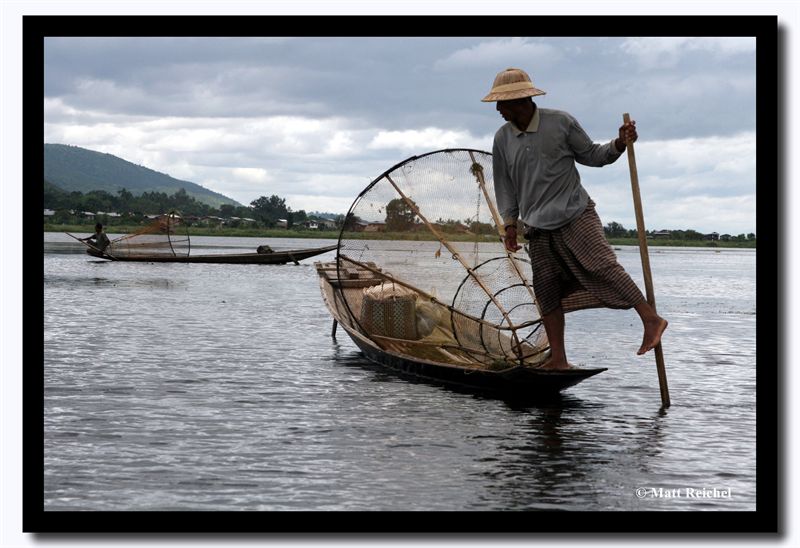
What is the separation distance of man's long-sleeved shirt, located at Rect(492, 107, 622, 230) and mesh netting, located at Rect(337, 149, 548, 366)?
235 cm

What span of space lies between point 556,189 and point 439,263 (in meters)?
3.37

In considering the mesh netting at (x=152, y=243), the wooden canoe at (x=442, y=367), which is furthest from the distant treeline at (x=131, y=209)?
the wooden canoe at (x=442, y=367)

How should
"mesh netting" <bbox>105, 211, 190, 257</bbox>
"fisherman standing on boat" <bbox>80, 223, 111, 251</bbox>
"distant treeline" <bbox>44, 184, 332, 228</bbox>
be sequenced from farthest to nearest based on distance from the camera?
"distant treeline" <bbox>44, 184, 332, 228</bbox> → "mesh netting" <bbox>105, 211, 190, 257</bbox> → "fisherman standing on boat" <bbox>80, 223, 111, 251</bbox>

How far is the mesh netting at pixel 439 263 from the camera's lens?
30.9 feet

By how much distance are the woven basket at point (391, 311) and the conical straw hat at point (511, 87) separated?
3.68 m

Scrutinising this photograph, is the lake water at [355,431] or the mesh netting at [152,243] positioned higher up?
the mesh netting at [152,243]

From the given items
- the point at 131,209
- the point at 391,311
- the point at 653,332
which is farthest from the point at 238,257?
the point at 131,209

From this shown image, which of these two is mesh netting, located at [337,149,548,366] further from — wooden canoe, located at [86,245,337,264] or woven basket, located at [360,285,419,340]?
wooden canoe, located at [86,245,337,264]

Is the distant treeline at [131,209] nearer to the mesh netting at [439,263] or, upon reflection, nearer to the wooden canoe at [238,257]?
the wooden canoe at [238,257]

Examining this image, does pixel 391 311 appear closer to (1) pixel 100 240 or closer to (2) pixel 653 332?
(2) pixel 653 332

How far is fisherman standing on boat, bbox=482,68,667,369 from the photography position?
6.73m

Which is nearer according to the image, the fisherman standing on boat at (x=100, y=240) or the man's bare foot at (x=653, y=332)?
the man's bare foot at (x=653, y=332)

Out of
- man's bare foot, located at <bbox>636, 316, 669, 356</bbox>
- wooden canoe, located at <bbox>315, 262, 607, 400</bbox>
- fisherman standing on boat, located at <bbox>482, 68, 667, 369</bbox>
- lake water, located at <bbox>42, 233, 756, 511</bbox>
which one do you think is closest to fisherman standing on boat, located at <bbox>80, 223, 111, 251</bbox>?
lake water, located at <bbox>42, 233, 756, 511</bbox>

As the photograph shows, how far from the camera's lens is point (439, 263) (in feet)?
33.3
